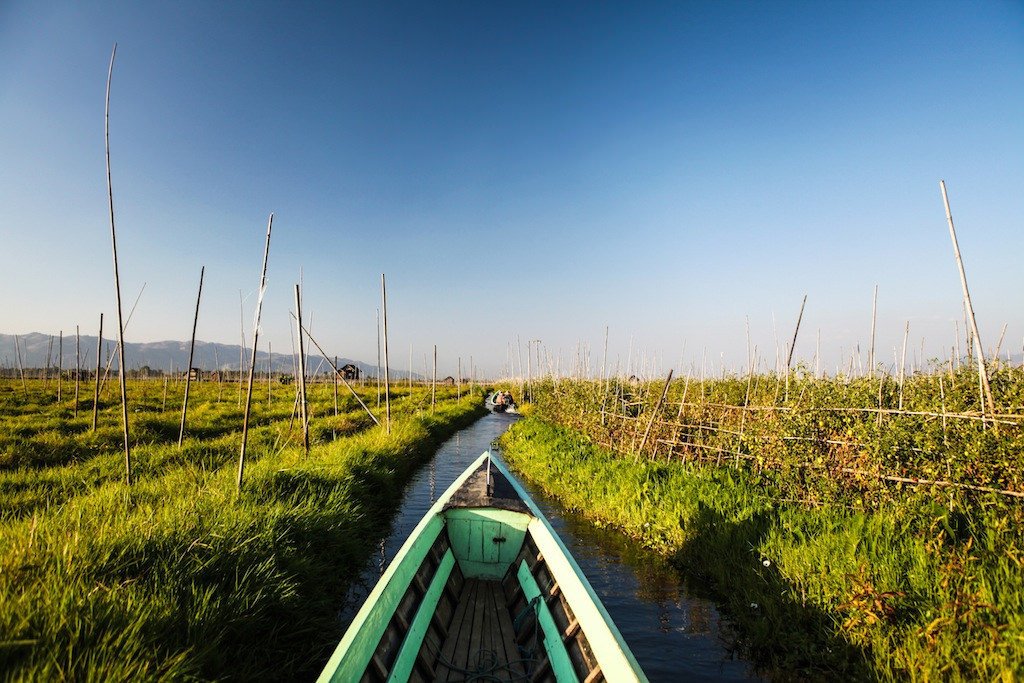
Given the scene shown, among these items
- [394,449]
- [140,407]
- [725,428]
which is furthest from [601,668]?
[140,407]

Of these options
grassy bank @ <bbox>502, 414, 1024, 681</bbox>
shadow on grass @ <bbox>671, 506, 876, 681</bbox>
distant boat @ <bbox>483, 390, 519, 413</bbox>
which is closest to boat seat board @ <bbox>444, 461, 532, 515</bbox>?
shadow on grass @ <bbox>671, 506, 876, 681</bbox>

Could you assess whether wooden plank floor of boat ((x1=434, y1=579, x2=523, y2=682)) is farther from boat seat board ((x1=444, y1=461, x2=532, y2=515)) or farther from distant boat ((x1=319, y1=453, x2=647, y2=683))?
boat seat board ((x1=444, y1=461, x2=532, y2=515))

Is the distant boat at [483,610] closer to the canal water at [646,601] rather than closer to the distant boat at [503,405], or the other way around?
the canal water at [646,601]

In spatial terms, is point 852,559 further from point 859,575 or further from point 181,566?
point 181,566

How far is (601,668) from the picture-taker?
9.50 feet

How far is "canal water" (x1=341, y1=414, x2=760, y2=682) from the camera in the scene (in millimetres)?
4340

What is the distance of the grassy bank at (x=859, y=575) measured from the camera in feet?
11.1

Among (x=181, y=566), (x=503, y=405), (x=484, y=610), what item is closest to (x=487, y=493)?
(x=484, y=610)

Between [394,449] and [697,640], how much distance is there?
8.36m

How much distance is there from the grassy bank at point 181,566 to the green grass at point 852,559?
4332mm

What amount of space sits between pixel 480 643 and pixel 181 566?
2.55 metres

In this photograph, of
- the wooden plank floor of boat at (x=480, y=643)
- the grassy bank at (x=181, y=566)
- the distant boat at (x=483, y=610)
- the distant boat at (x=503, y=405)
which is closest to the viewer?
the grassy bank at (x=181, y=566)

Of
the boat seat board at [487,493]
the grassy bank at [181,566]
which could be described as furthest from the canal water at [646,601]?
the boat seat board at [487,493]

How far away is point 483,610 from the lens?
4605mm
